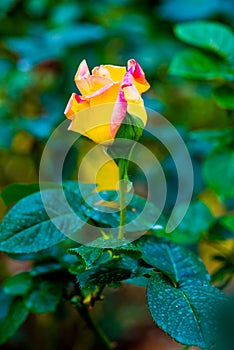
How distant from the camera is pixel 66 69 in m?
1.57

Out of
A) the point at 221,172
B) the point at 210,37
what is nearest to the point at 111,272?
the point at 221,172

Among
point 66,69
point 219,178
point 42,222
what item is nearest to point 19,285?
point 42,222

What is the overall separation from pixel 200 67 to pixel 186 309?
2.02 ft

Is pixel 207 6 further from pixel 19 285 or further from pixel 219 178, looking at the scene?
pixel 19 285

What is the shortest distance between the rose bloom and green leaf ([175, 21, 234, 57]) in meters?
0.51

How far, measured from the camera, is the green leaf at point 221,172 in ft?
3.38

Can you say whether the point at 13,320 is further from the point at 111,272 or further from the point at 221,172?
the point at 221,172

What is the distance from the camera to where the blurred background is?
55.9 inches

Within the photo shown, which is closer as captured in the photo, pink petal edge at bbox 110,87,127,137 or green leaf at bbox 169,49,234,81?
pink petal edge at bbox 110,87,127,137

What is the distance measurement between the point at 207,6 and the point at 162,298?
1343mm

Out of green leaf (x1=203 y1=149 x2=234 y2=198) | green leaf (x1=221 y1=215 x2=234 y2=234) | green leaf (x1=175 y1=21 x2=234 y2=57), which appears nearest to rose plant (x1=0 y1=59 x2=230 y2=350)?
green leaf (x1=221 y1=215 x2=234 y2=234)

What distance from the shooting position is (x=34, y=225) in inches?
25.9

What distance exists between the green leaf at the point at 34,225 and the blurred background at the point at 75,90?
24.7 inches

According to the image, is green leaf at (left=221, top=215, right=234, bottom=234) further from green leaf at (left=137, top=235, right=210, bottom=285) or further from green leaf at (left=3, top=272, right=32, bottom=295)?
green leaf at (left=3, top=272, right=32, bottom=295)
